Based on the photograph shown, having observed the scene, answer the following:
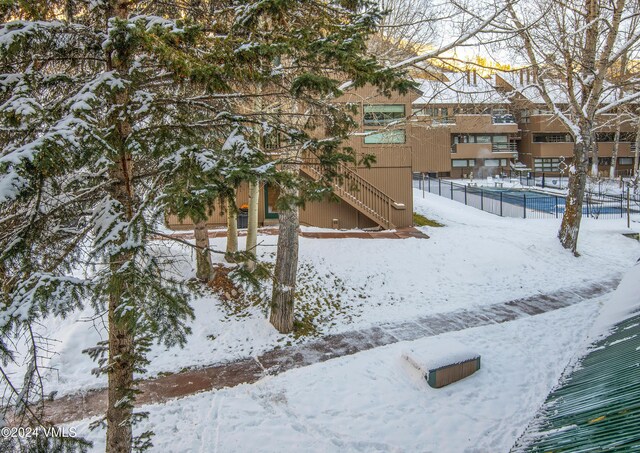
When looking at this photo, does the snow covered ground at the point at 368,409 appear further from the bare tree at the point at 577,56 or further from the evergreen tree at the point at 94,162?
the bare tree at the point at 577,56

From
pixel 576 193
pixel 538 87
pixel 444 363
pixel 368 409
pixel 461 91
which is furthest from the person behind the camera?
pixel 576 193

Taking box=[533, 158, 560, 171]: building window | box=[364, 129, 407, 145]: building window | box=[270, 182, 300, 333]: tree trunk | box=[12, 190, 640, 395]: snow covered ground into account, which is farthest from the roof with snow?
box=[533, 158, 560, 171]: building window

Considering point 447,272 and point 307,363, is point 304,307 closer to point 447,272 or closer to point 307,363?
point 307,363

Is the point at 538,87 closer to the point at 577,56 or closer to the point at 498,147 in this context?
the point at 577,56

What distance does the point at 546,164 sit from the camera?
40812 millimetres

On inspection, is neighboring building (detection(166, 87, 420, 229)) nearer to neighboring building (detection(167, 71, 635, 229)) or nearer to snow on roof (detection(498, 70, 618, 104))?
neighboring building (detection(167, 71, 635, 229))

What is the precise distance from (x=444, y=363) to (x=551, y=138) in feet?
133

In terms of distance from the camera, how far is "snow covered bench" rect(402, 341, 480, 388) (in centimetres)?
686

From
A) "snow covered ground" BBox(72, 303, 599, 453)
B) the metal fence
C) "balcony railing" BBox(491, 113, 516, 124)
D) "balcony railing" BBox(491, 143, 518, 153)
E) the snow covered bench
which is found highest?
"balcony railing" BBox(491, 113, 516, 124)

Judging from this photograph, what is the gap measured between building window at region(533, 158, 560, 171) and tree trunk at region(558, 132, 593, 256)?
29.4 meters

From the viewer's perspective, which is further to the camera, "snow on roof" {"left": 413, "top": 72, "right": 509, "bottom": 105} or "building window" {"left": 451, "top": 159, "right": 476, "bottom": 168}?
"building window" {"left": 451, "top": 159, "right": 476, "bottom": 168}

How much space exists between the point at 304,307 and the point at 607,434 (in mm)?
7467

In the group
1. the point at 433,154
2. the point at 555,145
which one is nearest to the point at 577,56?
the point at 433,154

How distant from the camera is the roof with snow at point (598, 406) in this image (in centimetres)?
285
